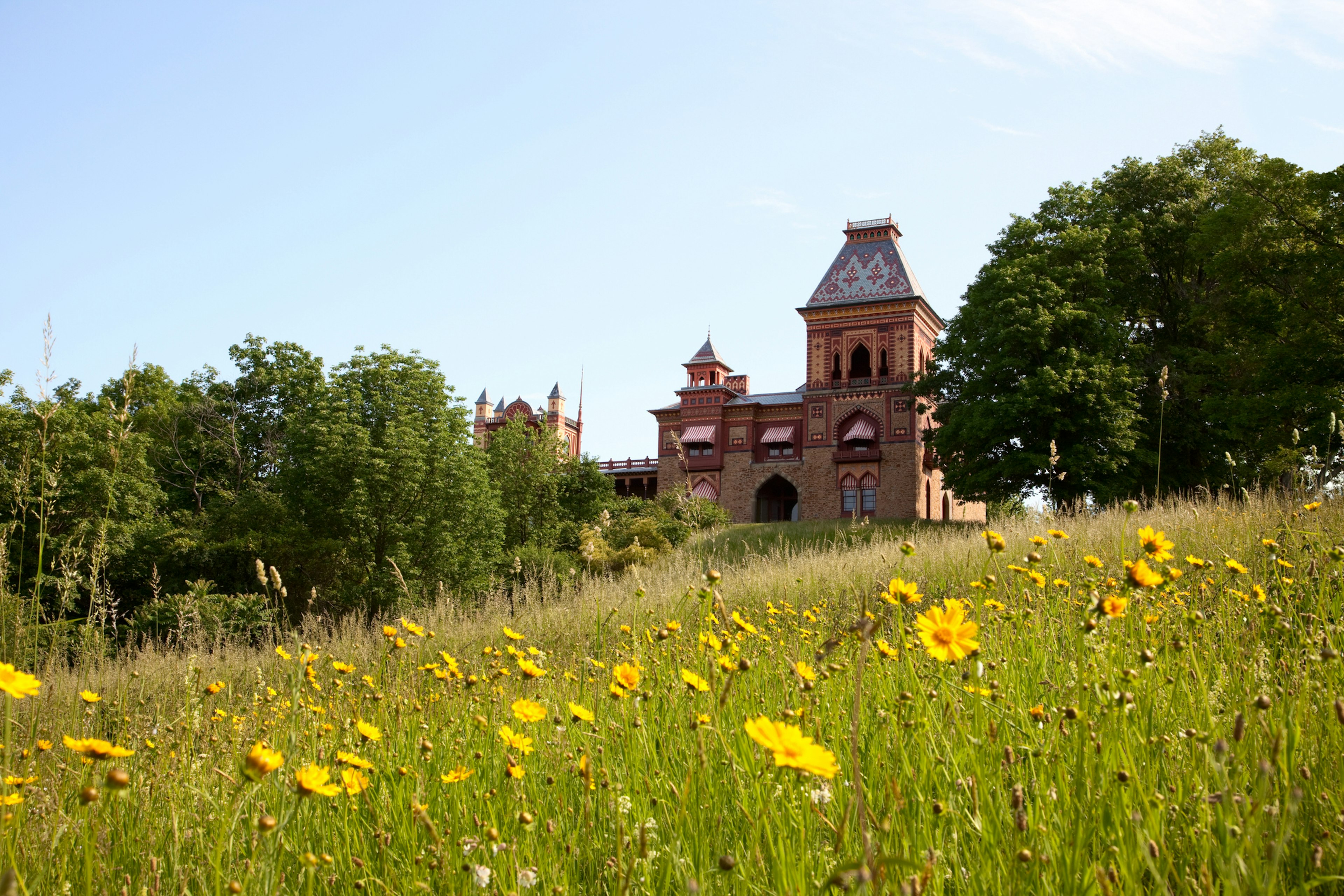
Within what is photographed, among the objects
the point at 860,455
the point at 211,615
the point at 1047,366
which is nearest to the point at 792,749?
the point at 211,615

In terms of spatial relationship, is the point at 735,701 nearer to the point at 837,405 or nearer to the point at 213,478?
the point at 213,478

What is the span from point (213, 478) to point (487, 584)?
15.1 m

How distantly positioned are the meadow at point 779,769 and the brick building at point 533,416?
53.3 metres

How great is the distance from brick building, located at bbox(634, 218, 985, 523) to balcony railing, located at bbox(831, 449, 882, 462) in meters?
0.04

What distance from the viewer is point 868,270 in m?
40.7

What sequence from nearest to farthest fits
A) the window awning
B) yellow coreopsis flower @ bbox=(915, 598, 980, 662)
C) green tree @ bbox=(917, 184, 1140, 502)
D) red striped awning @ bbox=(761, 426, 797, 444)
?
1. yellow coreopsis flower @ bbox=(915, 598, 980, 662)
2. green tree @ bbox=(917, 184, 1140, 502)
3. red striped awning @ bbox=(761, 426, 797, 444)
4. the window awning

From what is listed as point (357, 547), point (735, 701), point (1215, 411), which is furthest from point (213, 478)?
point (735, 701)

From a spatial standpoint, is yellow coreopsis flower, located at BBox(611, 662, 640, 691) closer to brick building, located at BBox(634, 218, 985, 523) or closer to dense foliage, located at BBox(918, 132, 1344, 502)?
dense foliage, located at BBox(918, 132, 1344, 502)

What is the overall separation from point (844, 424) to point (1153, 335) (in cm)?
1608

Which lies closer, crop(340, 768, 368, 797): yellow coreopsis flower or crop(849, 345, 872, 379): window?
crop(340, 768, 368, 797): yellow coreopsis flower

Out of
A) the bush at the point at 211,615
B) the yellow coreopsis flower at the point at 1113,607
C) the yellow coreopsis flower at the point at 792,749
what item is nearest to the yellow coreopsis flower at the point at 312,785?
the yellow coreopsis flower at the point at 792,749

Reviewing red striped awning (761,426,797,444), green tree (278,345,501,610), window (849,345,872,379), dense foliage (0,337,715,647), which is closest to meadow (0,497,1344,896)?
dense foliage (0,337,715,647)

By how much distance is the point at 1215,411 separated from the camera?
19.2 metres

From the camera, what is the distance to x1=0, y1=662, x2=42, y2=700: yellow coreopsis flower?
4.37 feet
